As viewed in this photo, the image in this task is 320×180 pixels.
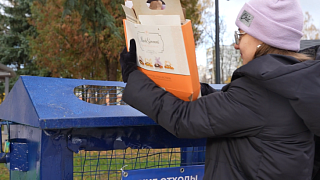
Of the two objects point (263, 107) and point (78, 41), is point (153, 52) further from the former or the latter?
point (78, 41)

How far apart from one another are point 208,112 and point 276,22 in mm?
425

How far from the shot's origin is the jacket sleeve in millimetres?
1078

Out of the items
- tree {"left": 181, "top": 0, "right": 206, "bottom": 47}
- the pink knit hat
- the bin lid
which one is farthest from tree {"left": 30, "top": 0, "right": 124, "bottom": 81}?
the pink knit hat

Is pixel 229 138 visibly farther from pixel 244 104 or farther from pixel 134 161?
pixel 134 161

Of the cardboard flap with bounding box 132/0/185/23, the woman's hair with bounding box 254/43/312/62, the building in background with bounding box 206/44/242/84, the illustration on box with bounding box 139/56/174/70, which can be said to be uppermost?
the cardboard flap with bounding box 132/0/185/23

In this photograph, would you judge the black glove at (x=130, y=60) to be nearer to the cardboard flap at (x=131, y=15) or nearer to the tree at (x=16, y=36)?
the cardboard flap at (x=131, y=15)

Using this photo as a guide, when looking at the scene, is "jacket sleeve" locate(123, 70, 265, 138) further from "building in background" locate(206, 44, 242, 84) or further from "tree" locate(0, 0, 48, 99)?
"tree" locate(0, 0, 48, 99)

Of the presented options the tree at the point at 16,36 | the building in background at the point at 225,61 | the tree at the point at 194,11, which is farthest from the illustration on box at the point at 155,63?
the tree at the point at 16,36

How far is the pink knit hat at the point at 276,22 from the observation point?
3.71ft

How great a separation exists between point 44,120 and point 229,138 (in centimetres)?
75

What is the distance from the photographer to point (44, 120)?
1.23 metres

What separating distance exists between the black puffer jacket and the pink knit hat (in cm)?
9

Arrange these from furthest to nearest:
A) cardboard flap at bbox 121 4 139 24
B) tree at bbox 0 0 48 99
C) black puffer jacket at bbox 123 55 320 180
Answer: tree at bbox 0 0 48 99, cardboard flap at bbox 121 4 139 24, black puffer jacket at bbox 123 55 320 180

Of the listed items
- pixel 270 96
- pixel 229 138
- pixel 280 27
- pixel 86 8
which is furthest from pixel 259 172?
pixel 86 8
